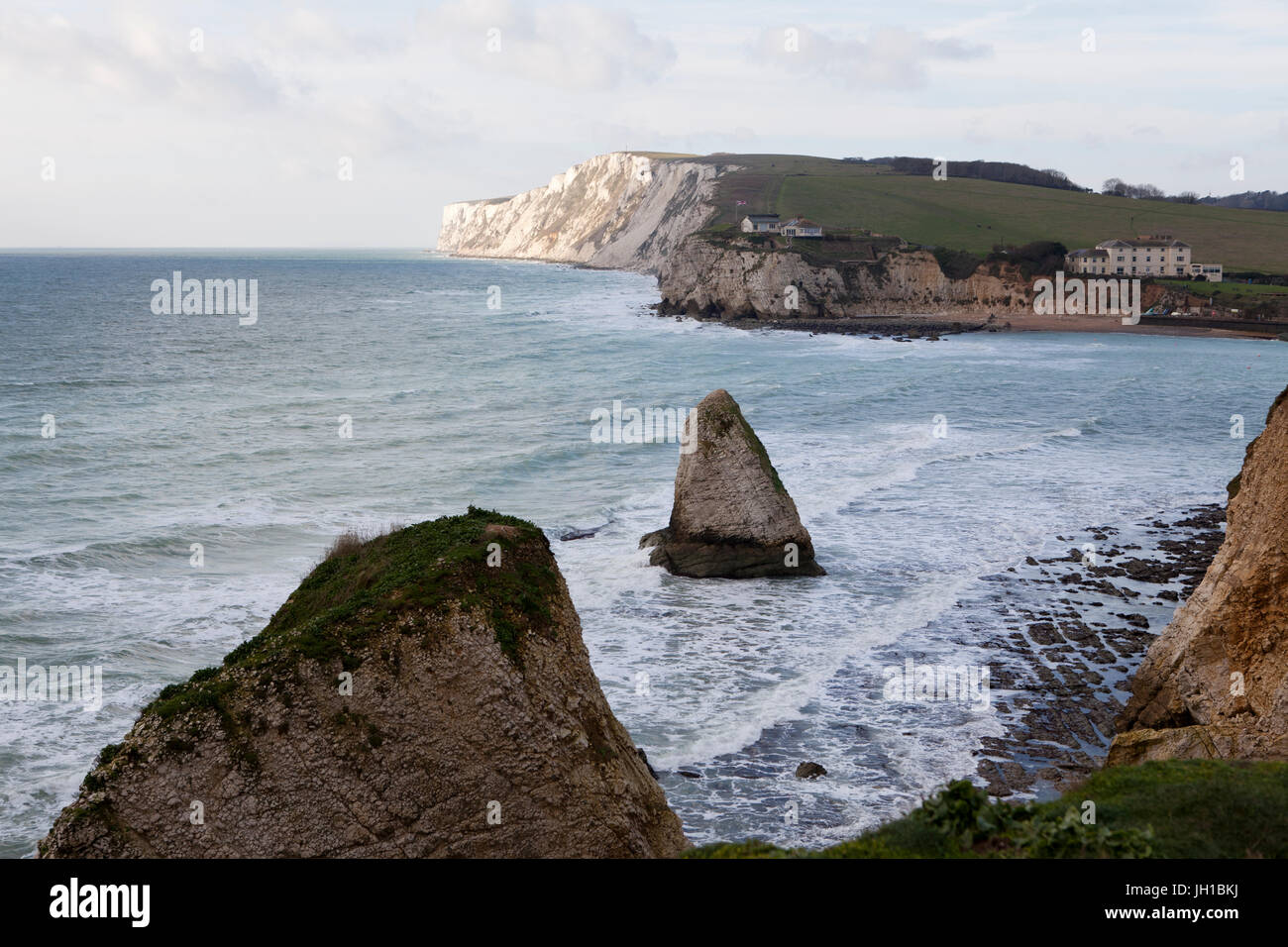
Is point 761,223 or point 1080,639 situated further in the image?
point 761,223

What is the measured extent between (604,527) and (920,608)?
1166 cm

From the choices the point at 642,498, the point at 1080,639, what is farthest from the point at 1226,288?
the point at 1080,639

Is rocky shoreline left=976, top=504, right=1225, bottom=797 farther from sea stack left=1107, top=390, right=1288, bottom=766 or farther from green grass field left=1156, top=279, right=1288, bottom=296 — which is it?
green grass field left=1156, top=279, right=1288, bottom=296

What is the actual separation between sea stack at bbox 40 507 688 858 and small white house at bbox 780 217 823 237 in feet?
419

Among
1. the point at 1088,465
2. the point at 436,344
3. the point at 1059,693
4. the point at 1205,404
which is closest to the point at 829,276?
the point at 436,344

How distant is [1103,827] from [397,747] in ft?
26.5

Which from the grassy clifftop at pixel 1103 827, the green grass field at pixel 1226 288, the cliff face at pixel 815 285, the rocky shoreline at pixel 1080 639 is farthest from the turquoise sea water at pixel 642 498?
the cliff face at pixel 815 285

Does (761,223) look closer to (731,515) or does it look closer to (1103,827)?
(731,515)

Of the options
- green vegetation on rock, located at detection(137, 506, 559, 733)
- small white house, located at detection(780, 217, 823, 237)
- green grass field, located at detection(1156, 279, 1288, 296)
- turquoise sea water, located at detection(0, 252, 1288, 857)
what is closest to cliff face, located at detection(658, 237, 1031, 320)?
small white house, located at detection(780, 217, 823, 237)

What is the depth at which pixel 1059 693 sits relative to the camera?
2284 centimetres

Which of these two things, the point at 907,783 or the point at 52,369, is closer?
the point at 907,783

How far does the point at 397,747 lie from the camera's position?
12.6 m

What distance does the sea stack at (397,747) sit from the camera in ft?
38.8
